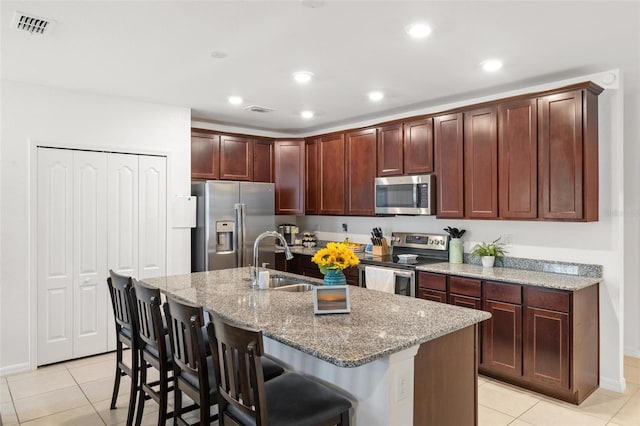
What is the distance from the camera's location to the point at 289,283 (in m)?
3.53

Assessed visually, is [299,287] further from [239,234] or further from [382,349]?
[239,234]

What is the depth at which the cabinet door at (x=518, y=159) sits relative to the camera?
12.1 feet

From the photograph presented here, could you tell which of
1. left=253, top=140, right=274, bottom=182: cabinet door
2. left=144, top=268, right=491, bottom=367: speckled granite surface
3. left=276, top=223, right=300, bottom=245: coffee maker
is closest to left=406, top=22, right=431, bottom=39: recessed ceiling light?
left=144, top=268, right=491, bottom=367: speckled granite surface

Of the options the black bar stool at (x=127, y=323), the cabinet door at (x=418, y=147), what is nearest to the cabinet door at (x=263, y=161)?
the cabinet door at (x=418, y=147)

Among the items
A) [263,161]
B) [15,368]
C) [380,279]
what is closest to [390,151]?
[380,279]

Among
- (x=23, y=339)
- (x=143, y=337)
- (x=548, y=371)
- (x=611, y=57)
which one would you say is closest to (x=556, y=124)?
(x=611, y=57)

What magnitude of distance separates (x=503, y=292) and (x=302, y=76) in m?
2.48

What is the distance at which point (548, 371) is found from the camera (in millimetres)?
3338

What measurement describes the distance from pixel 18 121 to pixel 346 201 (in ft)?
11.4

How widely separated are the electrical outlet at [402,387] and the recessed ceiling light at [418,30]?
6.69 ft

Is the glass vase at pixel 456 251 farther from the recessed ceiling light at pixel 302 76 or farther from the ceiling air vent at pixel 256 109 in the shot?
the ceiling air vent at pixel 256 109

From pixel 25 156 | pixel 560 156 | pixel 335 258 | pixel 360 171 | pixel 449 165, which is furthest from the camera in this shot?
pixel 360 171

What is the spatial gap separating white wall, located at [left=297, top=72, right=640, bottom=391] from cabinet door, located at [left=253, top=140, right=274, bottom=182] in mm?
2508

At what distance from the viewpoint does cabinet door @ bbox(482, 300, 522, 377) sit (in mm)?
3502
